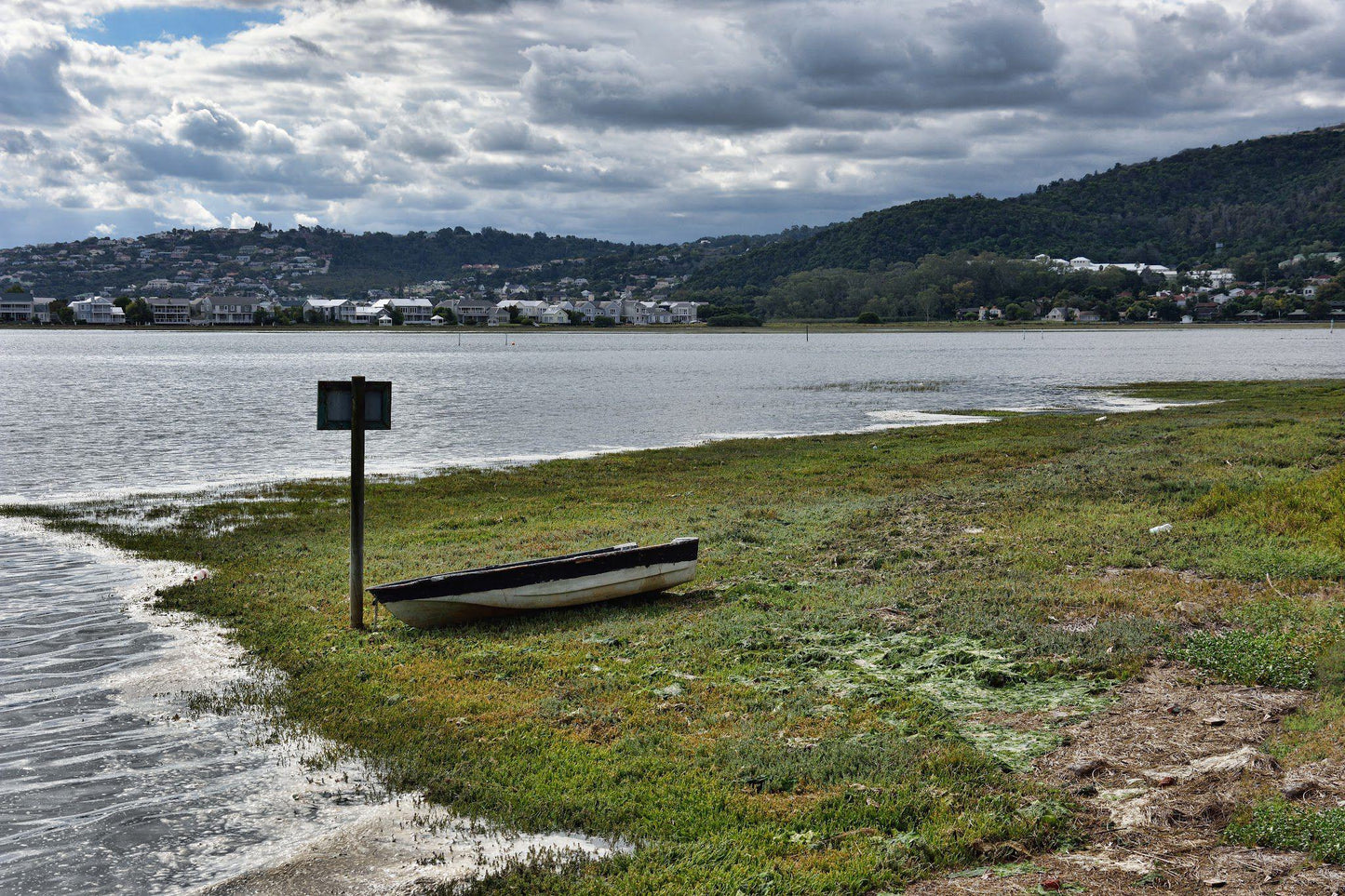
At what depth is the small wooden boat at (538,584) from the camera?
1273 cm

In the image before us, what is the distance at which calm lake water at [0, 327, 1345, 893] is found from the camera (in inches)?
324

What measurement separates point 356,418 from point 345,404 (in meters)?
0.21

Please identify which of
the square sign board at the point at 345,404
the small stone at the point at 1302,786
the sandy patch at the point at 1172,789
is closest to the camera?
the sandy patch at the point at 1172,789

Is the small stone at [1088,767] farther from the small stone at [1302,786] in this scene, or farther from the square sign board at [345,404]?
the square sign board at [345,404]

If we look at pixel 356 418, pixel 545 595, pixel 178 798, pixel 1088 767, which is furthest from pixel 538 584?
pixel 1088 767

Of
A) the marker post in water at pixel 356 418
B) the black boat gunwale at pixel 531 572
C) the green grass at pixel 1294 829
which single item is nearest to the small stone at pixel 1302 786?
the green grass at pixel 1294 829

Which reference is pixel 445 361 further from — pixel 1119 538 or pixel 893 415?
pixel 1119 538

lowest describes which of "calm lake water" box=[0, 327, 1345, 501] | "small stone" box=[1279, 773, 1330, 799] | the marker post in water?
"calm lake water" box=[0, 327, 1345, 501]

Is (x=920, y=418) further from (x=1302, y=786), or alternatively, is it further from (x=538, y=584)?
(x=1302, y=786)

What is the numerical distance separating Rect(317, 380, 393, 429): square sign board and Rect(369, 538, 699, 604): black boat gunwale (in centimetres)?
200

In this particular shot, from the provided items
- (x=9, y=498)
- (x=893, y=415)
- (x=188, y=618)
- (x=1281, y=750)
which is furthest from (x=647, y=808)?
(x=893, y=415)

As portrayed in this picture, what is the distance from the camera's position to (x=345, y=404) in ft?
42.4

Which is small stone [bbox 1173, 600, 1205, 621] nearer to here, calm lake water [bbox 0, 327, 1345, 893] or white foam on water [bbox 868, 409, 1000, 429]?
calm lake water [bbox 0, 327, 1345, 893]

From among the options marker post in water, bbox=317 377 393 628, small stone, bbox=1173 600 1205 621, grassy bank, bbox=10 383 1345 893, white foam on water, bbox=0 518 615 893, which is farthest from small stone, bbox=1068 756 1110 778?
marker post in water, bbox=317 377 393 628
